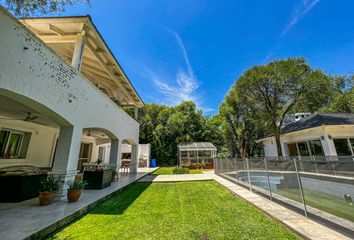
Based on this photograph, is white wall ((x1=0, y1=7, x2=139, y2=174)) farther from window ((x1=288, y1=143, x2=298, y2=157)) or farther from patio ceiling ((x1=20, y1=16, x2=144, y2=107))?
window ((x1=288, y1=143, x2=298, y2=157))

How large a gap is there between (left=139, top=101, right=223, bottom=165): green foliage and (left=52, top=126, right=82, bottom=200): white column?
20592mm

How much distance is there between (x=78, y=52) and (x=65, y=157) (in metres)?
3.75

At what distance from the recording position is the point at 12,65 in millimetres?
3109

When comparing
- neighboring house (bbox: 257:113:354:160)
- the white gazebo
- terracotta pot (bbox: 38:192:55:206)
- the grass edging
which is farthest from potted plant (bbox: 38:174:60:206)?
the white gazebo

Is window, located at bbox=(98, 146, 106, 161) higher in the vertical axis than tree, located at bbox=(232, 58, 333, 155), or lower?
lower

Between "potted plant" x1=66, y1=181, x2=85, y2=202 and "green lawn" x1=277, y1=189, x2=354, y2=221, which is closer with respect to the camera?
"green lawn" x1=277, y1=189, x2=354, y2=221

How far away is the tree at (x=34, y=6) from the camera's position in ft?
11.3

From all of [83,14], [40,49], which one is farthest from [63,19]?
[40,49]

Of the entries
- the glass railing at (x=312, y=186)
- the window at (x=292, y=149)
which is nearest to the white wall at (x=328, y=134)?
the window at (x=292, y=149)

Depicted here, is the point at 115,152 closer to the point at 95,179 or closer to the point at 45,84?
the point at 95,179

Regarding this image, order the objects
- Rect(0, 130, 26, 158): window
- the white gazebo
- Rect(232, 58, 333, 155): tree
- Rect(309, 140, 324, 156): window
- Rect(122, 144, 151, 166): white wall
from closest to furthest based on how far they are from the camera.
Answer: Rect(0, 130, 26, 158): window < Rect(309, 140, 324, 156): window < Rect(232, 58, 333, 155): tree < the white gazebo < Rect(122, 144, 151, 166): white wall

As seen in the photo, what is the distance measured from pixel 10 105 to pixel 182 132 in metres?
22.6

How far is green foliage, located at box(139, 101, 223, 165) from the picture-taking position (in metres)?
25.5

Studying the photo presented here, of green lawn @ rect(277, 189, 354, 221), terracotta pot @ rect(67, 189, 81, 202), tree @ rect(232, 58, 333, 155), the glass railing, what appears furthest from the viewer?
tree @ rect(232, 58, 333, 155)
